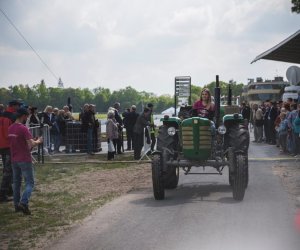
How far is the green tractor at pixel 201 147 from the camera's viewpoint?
912 centimetres

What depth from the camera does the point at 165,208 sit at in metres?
8.56

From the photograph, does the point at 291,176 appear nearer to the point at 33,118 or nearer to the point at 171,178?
the point at 171,178

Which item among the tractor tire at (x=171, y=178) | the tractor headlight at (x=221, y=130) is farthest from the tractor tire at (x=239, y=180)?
the tractor tire at (x=171, y=178)

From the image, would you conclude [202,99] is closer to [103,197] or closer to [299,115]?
[103,197]

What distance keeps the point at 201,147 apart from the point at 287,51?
56.8 feet

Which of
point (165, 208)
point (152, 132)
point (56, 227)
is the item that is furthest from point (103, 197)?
point (152, 132)

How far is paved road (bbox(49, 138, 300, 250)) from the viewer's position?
624 centimetres

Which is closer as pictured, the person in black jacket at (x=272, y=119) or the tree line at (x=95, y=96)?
the person in black jacket at (x=272, y=119)

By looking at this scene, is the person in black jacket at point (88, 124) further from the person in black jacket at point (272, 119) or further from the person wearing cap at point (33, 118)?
the person in black jacket at point (272, 119)

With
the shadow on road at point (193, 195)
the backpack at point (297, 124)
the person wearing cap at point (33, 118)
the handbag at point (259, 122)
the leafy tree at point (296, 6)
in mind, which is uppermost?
the leafy tree at point (296, 6)

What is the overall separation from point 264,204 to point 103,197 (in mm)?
3154

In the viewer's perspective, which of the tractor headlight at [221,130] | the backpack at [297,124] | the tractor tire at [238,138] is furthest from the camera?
the backpack at [297,124]

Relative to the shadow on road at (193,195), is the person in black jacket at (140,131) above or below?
above

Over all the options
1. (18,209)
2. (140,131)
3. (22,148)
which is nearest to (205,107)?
(22,148)
